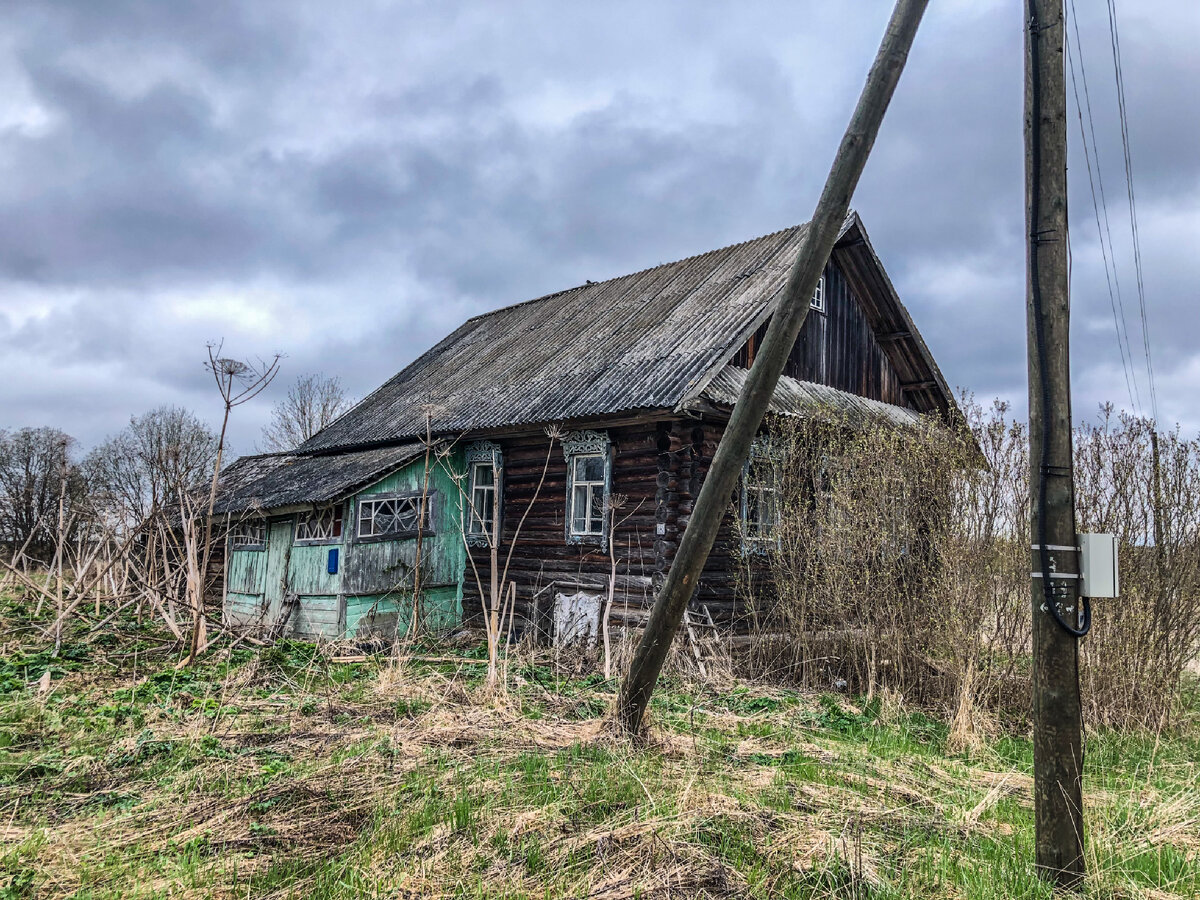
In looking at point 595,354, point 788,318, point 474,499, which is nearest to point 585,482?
point 474,499

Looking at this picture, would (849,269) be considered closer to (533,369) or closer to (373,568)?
(533,369)

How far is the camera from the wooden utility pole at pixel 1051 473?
373 centimetres

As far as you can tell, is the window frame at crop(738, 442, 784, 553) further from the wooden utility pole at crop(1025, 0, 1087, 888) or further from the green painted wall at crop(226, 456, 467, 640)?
the wooden utility pole at crop(1025, 0, 1087, 888)

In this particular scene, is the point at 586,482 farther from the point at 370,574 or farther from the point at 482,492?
the point at 370,574

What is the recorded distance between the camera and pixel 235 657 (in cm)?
944

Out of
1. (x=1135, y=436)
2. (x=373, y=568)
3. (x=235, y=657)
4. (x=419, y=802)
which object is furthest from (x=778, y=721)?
(x=373, y=568)

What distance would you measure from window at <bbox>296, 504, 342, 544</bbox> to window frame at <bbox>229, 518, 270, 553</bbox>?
130cm

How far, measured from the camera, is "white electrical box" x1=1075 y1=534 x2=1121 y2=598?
3.75 metres

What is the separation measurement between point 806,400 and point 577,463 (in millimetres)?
3787

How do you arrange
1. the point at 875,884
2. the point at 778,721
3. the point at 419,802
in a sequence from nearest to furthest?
1. the point at 875,884
2. the point at 419,802
3. the point at 778,721

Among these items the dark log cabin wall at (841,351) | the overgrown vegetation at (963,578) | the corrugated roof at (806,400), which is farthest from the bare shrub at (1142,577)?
the dark log cabin wall at (841,351)

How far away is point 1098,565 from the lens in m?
3.78

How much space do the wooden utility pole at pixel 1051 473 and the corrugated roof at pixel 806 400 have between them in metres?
6.51

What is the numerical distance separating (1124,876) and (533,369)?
41.1 feet
